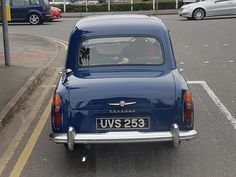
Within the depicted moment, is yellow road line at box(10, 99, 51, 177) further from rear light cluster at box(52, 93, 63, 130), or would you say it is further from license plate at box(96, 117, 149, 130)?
license plate at box(96, 117, 149, 130)

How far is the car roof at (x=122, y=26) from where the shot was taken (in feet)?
20.9

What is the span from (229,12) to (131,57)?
2346 cm

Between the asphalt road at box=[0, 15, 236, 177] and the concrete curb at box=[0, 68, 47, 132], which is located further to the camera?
the concrete curb at box=[0, 68, 47, 132]

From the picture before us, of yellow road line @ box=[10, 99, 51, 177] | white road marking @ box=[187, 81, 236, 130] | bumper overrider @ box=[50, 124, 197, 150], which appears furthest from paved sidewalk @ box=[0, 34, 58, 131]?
white road marking @ box=[187, 81, 236, 130]

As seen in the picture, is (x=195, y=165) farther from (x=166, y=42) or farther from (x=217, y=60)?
(x=217, y=60)

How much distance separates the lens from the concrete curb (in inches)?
293

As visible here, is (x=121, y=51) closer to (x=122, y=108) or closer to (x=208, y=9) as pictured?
(x=122, y=108)

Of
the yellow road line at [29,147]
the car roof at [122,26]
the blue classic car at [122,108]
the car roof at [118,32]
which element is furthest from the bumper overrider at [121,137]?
the car roof at [122,26]

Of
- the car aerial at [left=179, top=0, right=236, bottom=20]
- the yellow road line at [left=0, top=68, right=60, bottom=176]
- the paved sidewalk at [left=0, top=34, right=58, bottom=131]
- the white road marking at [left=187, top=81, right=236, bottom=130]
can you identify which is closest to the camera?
the yellow road line at [left=0, top=68, right=60, bottom=176]

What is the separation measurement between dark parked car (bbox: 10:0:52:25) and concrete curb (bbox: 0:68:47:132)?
16.5m

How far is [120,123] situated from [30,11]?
2308 cm

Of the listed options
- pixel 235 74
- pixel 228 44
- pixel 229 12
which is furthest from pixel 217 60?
pixel 229 12

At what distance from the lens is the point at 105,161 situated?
18.8 feet

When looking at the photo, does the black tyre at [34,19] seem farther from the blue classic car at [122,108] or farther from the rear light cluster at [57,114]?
the rear light cluster at [57,114]
